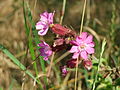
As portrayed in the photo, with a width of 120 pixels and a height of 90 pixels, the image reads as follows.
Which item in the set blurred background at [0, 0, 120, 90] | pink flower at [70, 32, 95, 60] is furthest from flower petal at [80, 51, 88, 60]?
blurred background at [0, 0, 120, 90]

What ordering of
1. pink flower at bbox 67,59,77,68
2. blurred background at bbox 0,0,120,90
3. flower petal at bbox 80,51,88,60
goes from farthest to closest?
blurred background at bbox 0,0,120,90 < pink flower at bbox 67,59,77,68 < flower petal at bbox 80,51,88,60

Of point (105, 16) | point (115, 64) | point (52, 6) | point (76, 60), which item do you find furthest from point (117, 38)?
point (76, 60)

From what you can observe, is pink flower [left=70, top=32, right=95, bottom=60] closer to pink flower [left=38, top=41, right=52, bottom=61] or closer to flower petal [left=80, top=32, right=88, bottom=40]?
flower petal [left=80, top=32, right=88, bottom=40]

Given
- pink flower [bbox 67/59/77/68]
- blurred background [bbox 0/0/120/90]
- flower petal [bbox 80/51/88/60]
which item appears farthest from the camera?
blurred background [bbox 0/0/120/90]

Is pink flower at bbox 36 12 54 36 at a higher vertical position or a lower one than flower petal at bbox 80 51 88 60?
higher

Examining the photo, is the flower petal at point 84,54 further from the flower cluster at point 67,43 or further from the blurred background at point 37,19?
the blurred background at point 37,19

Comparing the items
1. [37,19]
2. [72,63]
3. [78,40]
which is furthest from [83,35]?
[37,19]

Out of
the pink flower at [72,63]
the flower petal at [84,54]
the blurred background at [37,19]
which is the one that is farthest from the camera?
the blurred background at [37,19]

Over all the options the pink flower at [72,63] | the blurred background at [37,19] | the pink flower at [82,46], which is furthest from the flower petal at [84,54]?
the blurred background at [37,19]

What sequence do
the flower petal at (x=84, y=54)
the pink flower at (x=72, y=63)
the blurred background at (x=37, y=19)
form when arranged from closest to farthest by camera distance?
the flower petal at (x=84, y=54) < the pink flower at (x=72, y=63) < the blurred background at (x=37, y=19)
